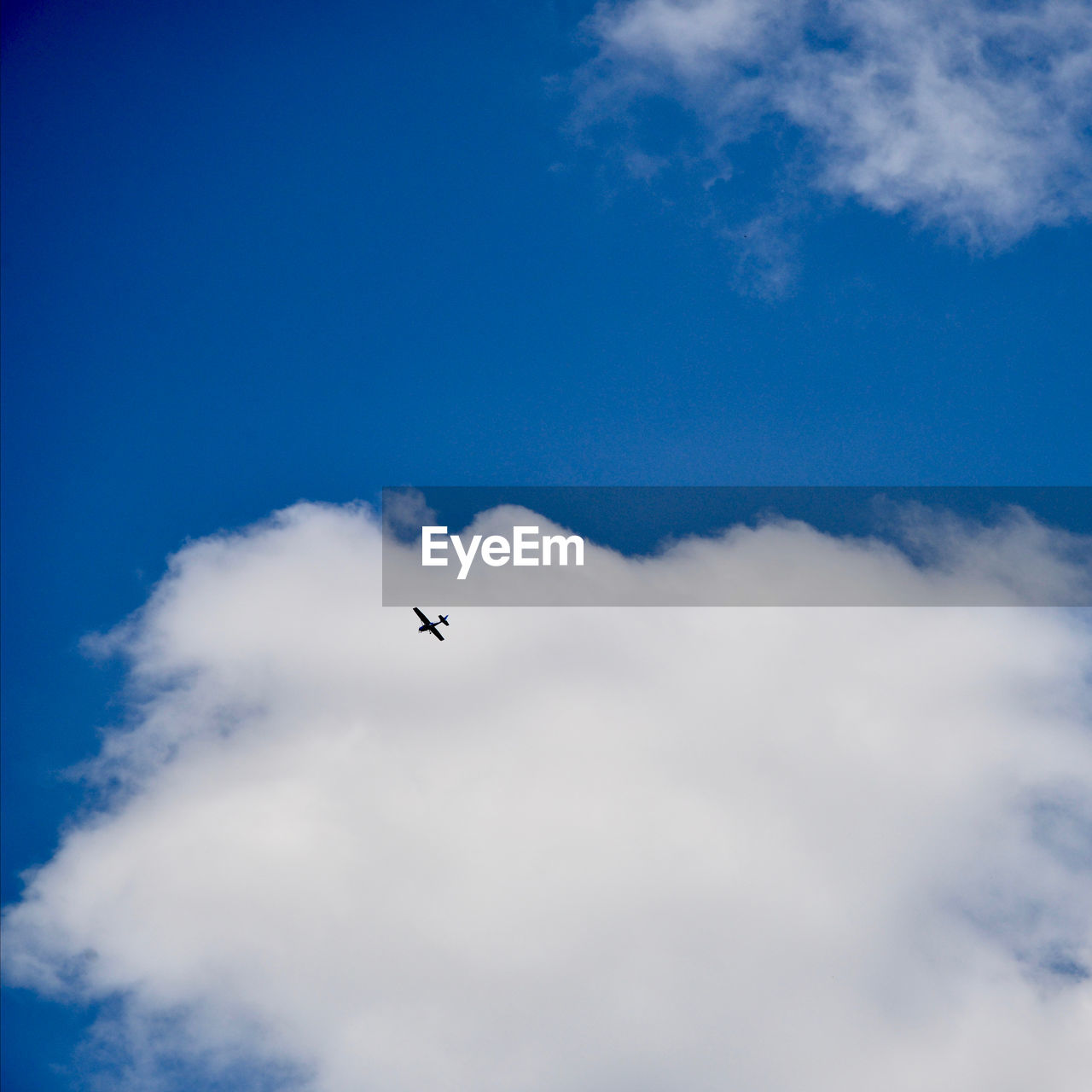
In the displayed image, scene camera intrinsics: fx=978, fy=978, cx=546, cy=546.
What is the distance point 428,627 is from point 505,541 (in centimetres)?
2945

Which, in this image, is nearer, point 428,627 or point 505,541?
point 505,541

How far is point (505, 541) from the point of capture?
595 ft

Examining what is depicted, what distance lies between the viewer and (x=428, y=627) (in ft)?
652
